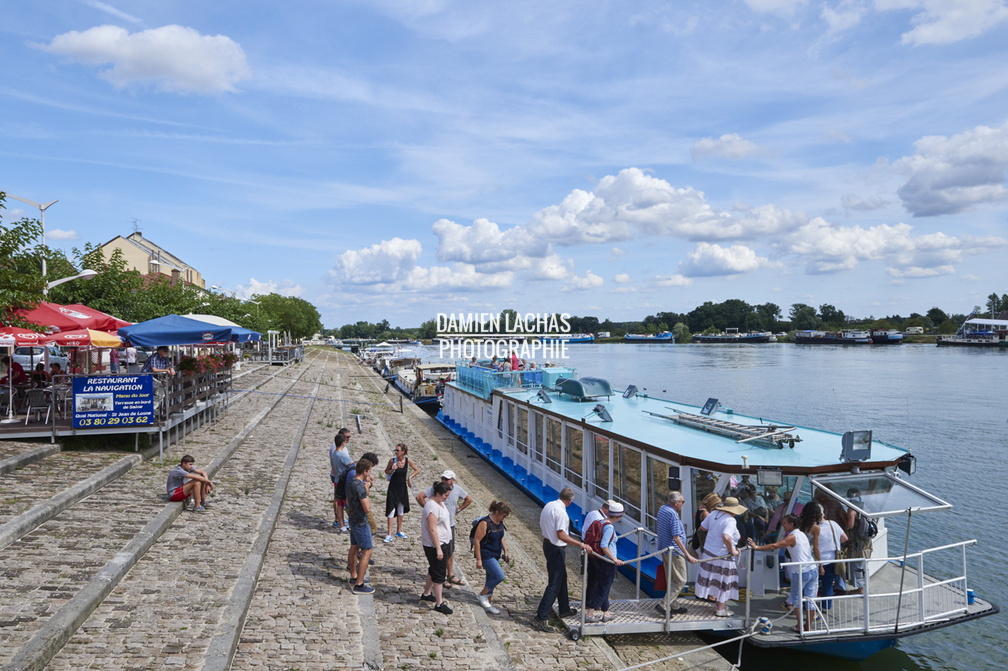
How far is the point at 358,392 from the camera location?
147 ft

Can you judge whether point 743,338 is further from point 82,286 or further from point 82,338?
point 82,338

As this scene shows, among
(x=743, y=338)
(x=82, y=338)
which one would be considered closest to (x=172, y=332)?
(x=82, y=338)

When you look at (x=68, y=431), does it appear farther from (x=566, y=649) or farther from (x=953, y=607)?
(x=953, y=607)

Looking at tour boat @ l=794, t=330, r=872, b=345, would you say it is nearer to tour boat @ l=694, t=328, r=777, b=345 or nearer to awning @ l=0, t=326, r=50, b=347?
tour boat @ l=694, t=328, r=777, b=345

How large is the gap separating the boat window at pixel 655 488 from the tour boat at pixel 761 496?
0.02m

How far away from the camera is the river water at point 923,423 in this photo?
38.2 feet

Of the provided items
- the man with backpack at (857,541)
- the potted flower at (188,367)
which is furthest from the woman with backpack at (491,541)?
the potted flower at (188,367)

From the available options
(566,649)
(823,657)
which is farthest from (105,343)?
Answer: (823,657)

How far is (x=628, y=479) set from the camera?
1296cm

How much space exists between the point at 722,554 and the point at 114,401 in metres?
12.1

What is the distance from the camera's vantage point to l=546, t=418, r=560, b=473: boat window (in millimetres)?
16781

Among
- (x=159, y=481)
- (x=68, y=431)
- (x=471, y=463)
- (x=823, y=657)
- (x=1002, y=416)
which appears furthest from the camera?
(x=1002, y=416)

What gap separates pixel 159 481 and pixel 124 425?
2.09 metres

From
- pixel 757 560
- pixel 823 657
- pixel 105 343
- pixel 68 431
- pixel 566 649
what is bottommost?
pixel 823 657
